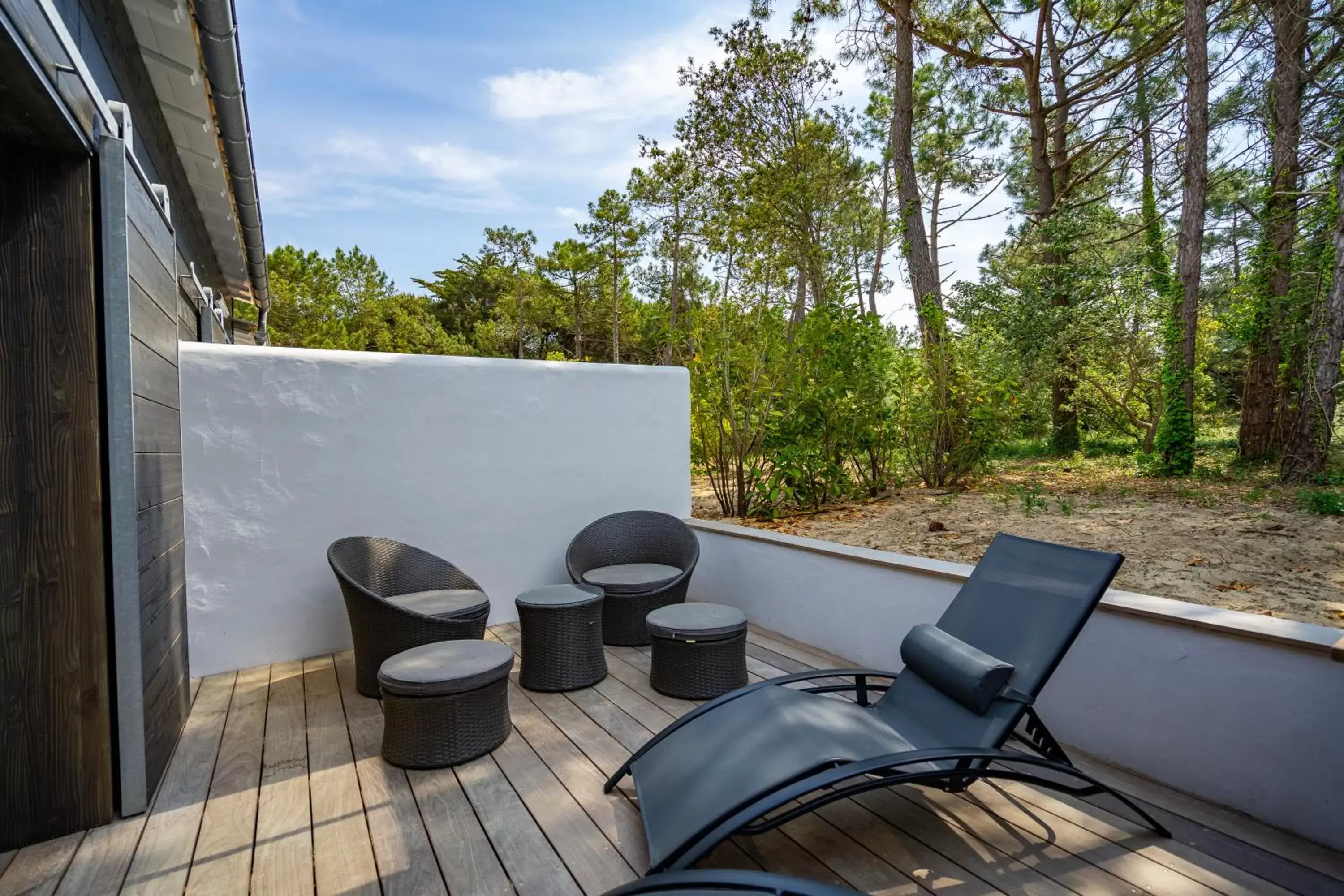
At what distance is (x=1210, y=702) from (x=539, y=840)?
2.18 metres

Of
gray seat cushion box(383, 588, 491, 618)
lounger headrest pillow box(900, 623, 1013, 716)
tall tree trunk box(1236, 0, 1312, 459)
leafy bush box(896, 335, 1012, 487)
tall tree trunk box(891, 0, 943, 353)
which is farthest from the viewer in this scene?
tall tree trunk box(891, 0, 943, 353)

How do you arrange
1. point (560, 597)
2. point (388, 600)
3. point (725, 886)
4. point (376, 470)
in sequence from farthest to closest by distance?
point (376, 470)
point (560, 597)
point (388, 600)
point (725, 886)

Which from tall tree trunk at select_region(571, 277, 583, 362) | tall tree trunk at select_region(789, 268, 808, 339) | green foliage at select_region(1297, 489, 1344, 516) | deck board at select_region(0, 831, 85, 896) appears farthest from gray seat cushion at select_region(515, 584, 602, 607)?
tall tree trunk at select_region(571, 277, 583, 362)

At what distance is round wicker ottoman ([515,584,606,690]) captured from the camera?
3.18 metres

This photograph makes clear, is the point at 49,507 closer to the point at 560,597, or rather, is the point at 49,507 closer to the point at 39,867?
the point at 39,867

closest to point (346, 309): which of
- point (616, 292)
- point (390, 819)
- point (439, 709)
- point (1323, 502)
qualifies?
point (616, 292)

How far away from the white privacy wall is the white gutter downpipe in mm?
1224

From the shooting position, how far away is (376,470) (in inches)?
152

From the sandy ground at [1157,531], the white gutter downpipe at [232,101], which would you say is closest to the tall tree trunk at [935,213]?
the sandy ground at [1157,531]

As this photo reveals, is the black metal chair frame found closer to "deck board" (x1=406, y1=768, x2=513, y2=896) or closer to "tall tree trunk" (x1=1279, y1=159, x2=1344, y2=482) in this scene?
"deck board" (x1=406, y1=768, x2=513, y2=896)

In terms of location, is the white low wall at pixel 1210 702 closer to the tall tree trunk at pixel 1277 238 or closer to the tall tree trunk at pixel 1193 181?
the tall tree trunk at pixel 1277 238

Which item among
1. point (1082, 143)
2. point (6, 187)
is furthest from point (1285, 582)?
point (1082, 143)

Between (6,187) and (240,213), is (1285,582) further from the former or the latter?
(240,213)

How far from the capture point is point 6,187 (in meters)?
1.94
